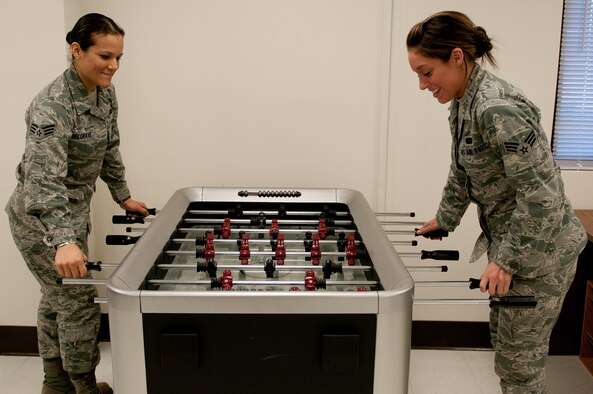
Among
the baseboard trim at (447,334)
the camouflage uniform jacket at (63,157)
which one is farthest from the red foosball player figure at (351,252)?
the baseboard trim at (447,334)

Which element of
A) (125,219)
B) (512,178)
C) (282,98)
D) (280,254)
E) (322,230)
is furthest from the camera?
(282,98)

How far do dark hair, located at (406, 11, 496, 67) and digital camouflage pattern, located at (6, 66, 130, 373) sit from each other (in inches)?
47.0

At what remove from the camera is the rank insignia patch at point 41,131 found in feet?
6.81

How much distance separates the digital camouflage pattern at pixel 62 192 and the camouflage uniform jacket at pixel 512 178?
1276 millimetres

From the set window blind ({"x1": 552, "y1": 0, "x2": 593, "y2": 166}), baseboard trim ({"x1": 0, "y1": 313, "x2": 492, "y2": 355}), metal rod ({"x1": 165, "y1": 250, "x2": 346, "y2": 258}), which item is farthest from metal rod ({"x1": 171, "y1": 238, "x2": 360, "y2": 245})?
window blind ({"x1": 552, "y1": 0, "x2": 593, "y2": 166})

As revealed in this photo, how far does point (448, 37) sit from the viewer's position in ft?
6.00

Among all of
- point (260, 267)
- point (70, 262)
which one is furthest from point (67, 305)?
point (260, 267)

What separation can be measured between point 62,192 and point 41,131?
21cm

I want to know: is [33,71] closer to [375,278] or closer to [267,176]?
[267,176]

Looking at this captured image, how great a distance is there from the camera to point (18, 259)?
3.13 m

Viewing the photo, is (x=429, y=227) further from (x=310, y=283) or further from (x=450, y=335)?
(x=450, y=335)

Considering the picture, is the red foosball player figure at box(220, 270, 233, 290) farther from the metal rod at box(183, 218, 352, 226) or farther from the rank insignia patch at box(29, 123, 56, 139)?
the rank insignia patch at box(29, 123, 56, 139)

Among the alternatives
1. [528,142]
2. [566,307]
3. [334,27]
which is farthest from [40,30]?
[566,307]

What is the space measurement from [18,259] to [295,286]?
183 cm
